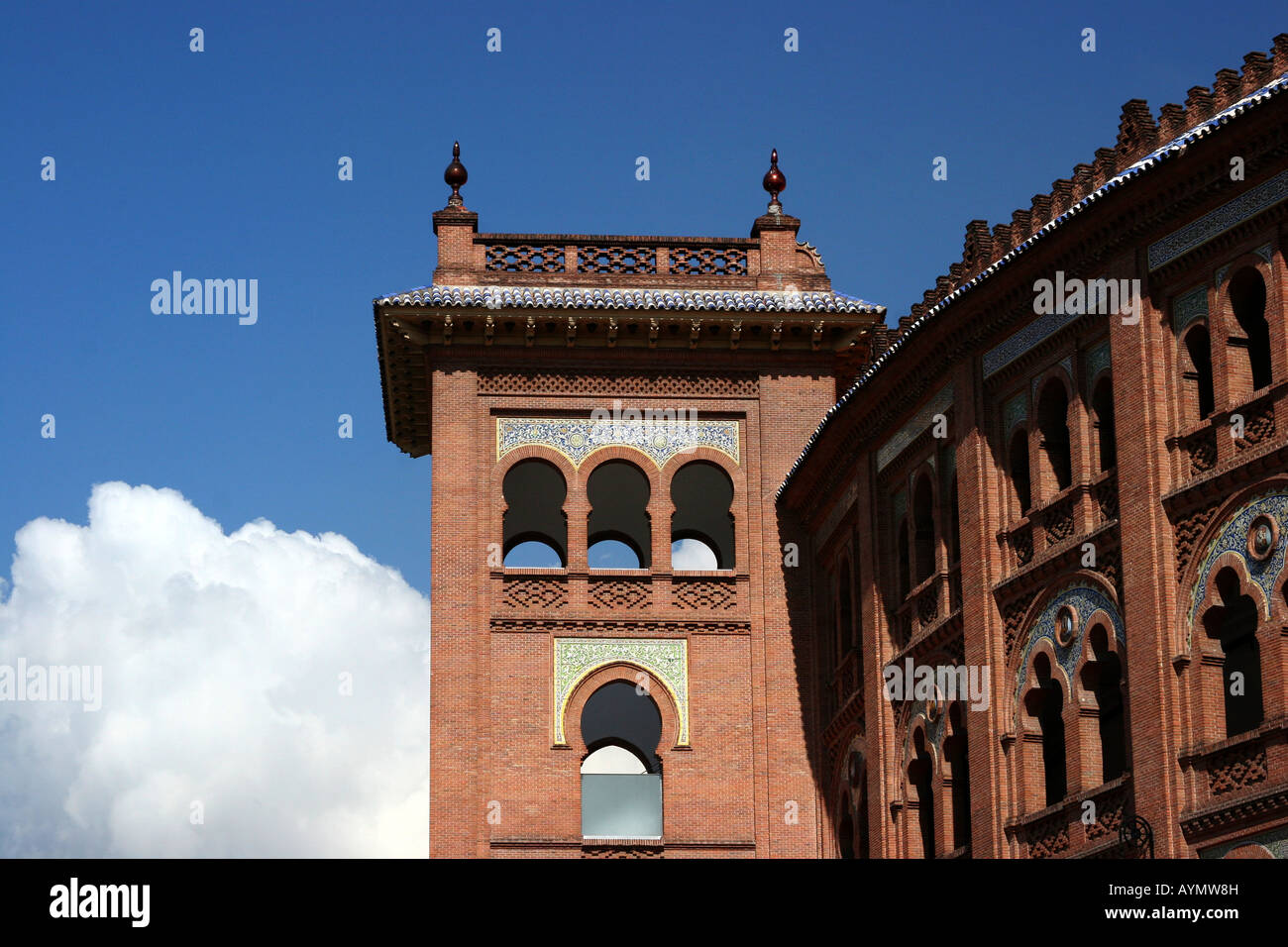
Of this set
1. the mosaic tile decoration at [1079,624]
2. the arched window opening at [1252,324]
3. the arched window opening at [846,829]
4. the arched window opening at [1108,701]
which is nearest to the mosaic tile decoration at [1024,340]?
the arched window opening at [1252,324]

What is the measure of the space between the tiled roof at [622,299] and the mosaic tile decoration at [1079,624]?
34.4 ft

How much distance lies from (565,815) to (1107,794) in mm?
11140

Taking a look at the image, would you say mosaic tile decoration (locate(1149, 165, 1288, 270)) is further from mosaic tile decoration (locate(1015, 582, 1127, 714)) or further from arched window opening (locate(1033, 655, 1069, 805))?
arched window opening (locate(1033, 655, 1069, 805))

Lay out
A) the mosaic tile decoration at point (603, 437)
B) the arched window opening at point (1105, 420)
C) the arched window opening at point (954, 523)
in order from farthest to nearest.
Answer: the mosaic tile decoration at point (603, 437) < the arched window opening at point (954, 523) < the arched window opening at point (1105, 420)

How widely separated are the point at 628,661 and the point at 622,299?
5338 mm

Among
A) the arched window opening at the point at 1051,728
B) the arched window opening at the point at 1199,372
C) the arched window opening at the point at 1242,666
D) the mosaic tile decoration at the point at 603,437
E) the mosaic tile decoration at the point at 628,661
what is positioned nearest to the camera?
the arched window opening at the point at 1199,372

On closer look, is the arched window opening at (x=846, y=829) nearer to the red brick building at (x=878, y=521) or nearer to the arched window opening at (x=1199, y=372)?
the red brick building at (x=878, y=521)

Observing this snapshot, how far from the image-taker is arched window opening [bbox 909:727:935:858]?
30.7 metres

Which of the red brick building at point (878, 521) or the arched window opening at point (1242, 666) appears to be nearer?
the red brick building at point (878, 521)

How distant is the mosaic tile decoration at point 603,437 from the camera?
37188mm

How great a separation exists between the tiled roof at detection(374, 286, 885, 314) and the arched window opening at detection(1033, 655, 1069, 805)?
10.4m

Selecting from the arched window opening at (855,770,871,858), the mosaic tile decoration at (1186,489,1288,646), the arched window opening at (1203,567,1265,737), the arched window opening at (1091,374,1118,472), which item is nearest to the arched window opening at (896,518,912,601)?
the arched window opening at (855,770,871,858)

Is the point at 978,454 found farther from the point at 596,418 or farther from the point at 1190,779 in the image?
the point at 596,418

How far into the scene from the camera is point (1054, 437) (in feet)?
92.8
